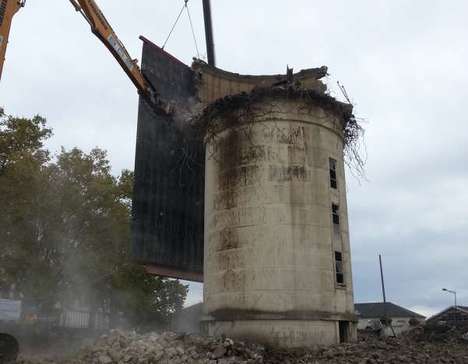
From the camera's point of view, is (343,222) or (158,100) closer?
(343,222)

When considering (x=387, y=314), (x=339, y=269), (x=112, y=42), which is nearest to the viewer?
(x=339, y=269)

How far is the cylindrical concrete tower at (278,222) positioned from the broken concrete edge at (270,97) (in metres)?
0.04

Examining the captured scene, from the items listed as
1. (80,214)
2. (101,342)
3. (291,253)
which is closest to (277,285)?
(291,253)

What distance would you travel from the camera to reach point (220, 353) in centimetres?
1590

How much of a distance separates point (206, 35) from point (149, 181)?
519 inches

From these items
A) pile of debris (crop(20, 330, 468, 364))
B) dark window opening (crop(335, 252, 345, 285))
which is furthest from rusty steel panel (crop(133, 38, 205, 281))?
dark window opening (crop(335, 252, 345, 285))

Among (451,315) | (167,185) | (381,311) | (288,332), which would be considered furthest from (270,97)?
(381,311)

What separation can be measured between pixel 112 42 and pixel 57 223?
972 cm

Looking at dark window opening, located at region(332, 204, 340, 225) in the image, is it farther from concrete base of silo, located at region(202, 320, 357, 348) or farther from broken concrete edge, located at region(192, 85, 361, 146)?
concrete base of silo, located at region(202, 320, 357, 348)

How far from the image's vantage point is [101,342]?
1739cm

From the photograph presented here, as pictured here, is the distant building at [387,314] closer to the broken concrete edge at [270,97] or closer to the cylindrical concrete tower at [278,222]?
the broken concrete edge at [270,97]

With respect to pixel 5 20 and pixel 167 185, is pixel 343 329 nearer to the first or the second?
pixel 167 185

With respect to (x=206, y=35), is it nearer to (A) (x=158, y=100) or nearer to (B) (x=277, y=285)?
(A) (x=158, y=100)

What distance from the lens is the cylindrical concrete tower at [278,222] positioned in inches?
707
